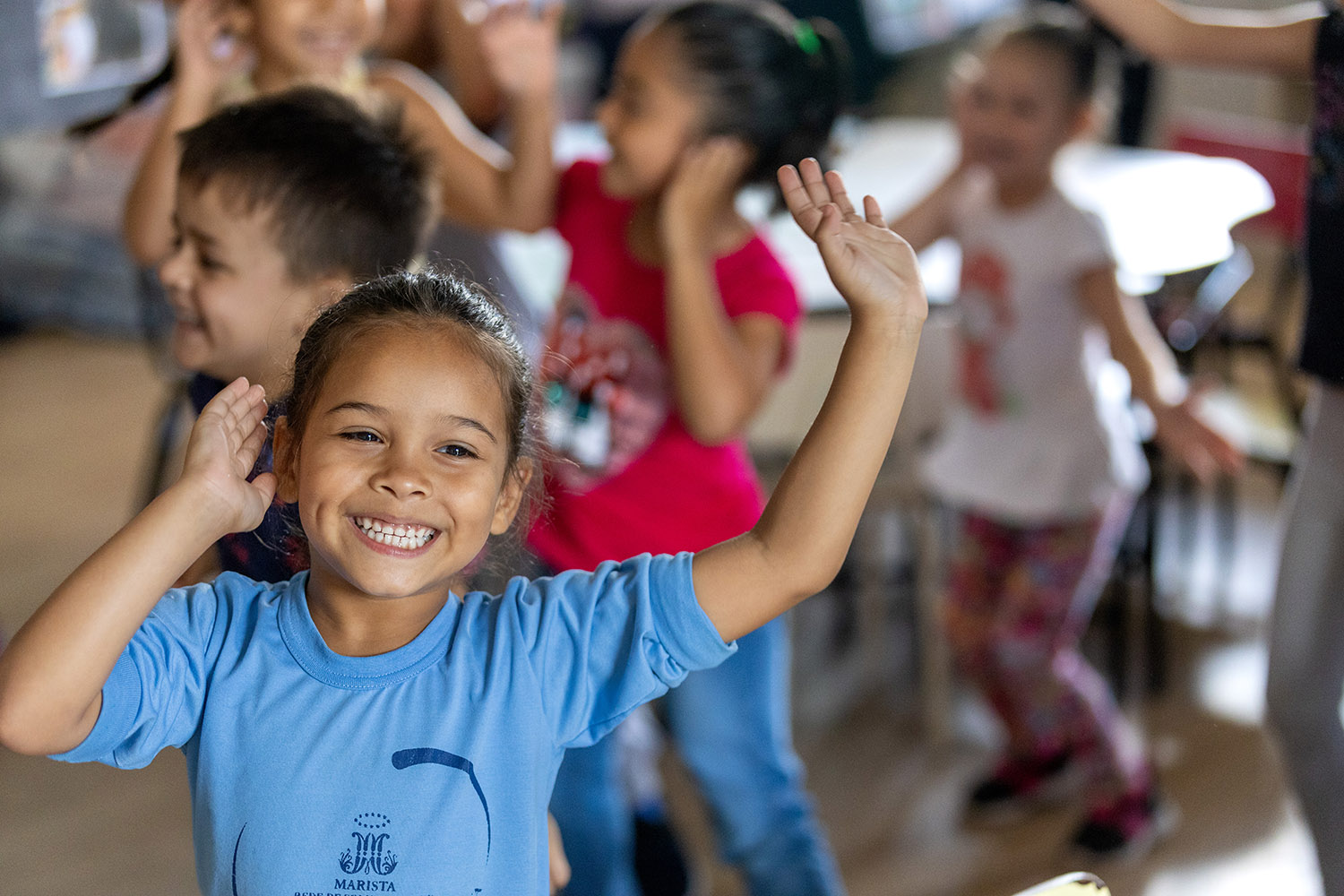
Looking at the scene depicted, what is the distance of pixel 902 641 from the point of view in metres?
2.65

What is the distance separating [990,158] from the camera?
2008mm

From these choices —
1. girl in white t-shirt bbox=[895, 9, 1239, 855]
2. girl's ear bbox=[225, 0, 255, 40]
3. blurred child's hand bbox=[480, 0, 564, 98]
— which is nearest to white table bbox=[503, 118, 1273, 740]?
girl in white t-shirt bbox=[895, 9, 1239, 855]

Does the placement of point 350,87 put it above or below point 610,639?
above

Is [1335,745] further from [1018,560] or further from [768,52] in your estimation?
[768,52]

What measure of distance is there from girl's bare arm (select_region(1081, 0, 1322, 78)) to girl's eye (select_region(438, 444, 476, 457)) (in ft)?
3.15

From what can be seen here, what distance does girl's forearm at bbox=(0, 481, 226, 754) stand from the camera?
27.6 inches

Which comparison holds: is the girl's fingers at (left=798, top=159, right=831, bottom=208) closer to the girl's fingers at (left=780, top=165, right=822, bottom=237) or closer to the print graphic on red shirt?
the girl's fingers at (left=780, top=165, right=822, bottom=237)

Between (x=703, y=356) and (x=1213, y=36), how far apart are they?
668mm

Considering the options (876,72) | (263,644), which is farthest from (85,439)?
(263,644)

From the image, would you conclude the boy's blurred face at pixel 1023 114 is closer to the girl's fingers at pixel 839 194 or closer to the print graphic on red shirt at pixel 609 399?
the print graphic on red shirt at pixel 609 399

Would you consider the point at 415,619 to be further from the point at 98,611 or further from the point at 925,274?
the point at 925,274

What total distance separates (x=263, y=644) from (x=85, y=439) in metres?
3.12

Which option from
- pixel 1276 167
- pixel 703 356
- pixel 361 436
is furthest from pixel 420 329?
pixel 1276 167

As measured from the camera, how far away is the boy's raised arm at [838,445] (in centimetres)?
81
